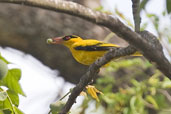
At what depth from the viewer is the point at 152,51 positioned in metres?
1.35

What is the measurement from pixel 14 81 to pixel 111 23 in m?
0.66

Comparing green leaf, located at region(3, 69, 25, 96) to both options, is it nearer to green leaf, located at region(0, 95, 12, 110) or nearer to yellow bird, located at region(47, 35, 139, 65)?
green leaf, located at region(0, 95, 12, 110)

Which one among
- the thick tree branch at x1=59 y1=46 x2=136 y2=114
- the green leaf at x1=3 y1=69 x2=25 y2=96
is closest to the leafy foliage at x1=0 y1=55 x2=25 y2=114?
the green leaf at x1=3 y1=69 x2=25 y2=96

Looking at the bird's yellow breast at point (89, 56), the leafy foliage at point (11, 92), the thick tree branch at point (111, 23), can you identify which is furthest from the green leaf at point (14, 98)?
the bird's yellow breast at point (89, 56)

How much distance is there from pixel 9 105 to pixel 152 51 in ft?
2.17

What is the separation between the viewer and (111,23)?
1269 mm

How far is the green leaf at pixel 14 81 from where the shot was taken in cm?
170

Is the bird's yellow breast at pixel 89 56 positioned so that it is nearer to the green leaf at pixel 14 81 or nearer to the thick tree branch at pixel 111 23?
the green leaf at pixel 14 81

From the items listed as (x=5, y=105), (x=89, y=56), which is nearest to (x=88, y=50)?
(x=89, y=56)

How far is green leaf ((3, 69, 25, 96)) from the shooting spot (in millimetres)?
1702

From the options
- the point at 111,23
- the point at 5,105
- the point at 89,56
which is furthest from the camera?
the point at 89,56

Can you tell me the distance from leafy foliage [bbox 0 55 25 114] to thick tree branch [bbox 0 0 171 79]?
479mm

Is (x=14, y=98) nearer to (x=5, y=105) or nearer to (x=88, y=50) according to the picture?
(x=5, y=105)

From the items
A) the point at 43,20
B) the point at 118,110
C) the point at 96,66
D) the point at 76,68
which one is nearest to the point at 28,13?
the point at 43,20
